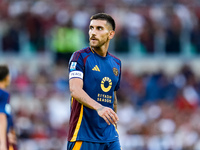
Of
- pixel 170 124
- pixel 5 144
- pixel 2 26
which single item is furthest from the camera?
pixel 2 26

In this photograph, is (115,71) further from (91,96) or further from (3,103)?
(3,103)

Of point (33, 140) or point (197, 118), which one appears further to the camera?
point (197, 118)

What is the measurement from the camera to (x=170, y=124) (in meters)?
13.8

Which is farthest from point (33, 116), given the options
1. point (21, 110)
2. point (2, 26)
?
point (2, 26)

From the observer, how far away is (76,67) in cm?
597

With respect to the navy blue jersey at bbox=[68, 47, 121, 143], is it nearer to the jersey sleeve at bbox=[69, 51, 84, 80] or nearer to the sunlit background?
the jersey sleeve at bbox=[69, 51, 84, 80]

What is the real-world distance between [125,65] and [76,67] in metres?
→ 10.3

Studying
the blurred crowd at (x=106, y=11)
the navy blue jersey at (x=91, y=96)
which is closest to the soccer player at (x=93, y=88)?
the navy blue jersey at (x=91, y=96)

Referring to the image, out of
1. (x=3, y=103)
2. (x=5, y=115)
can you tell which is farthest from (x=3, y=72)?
(x=5, y=115)

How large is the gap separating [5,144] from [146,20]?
947 centimetres

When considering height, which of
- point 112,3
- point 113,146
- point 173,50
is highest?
point 112,3

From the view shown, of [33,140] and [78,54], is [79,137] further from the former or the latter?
[33,140]

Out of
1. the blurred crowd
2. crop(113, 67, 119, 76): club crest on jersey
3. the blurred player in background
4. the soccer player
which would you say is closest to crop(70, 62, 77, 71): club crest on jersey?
the soccer player

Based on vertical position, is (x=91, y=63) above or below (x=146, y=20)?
below
